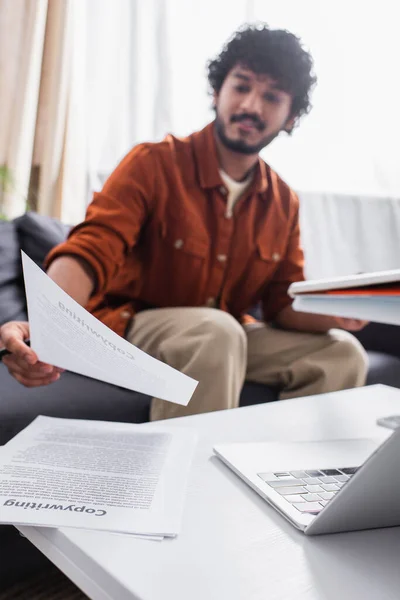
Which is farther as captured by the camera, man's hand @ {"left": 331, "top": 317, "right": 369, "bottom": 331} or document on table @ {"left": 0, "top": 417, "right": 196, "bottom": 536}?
man's hand @ {"left": 331, "top": 317, "right": 369, "bottom": 331}

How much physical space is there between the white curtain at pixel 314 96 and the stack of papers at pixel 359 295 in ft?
4.97

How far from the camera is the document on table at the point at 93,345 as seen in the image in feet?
1.59

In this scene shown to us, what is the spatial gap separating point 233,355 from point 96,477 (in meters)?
0.60

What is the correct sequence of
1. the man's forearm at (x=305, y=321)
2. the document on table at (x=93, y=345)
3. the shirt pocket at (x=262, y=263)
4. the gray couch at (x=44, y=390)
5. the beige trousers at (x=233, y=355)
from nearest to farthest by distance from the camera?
the document on table at (x=93, y=345), the gray couch at (x=44, y=390), the beige trousers at (x=233, y=355), the man's forearm at (x=305, y=321), the shirt pocket at (x=262, y=263)

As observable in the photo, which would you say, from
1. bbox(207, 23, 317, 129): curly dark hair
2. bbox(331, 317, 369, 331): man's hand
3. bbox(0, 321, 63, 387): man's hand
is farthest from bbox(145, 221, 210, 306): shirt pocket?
bbox(0, 321, 63, 387): man's hand

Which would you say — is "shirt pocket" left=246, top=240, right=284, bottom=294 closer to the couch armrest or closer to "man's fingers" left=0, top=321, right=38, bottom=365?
the couch armrest

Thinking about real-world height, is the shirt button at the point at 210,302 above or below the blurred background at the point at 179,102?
below

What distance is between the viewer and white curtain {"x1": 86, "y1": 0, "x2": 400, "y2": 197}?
211cm

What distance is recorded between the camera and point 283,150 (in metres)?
2.32

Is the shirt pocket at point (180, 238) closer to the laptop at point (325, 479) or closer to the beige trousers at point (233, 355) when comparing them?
the beige trousers at point (233, 355)

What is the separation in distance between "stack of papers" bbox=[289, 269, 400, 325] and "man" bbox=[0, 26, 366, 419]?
1.28 feet

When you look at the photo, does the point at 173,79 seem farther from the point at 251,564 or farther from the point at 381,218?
the point at 251,564

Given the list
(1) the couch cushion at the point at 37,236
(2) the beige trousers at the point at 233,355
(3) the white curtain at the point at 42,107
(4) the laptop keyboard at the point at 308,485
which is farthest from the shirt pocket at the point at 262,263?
(3) the white curtain at the point at 42,107

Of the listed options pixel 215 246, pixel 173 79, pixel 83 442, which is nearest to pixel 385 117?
pixel 173 79
